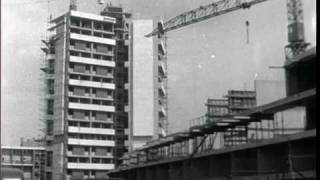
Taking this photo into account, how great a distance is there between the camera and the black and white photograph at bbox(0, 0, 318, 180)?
1.23 m

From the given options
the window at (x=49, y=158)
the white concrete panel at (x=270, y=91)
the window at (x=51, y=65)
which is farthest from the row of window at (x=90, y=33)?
the white concrete panel at (x=270, y=91)

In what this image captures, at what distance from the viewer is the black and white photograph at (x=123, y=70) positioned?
1.23 meters

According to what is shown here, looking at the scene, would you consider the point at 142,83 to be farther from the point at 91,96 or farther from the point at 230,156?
the point at 230,156

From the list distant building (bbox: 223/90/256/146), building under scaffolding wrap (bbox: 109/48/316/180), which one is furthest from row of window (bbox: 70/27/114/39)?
distant building (bbox: 223/90/256/146)

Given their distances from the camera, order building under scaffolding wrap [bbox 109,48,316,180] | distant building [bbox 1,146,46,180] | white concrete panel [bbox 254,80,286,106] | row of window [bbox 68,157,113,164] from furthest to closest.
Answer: building under scaffolding wrap [bbox 109,48,316,180] < white concrete panel [bbox 254,80,286,106] < row of window [bbox 68,157,113,164] < distant building [bbox 1,146,46,180]

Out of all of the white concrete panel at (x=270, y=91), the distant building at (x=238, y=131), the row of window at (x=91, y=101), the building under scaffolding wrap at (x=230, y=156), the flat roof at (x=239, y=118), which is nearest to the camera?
the row of window at (x=91, y=101)

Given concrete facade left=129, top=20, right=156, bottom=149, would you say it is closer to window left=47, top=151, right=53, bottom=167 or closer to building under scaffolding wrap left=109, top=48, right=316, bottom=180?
window left=47, top=151, right=53, bottom=167

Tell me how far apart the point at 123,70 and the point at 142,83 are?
17 cm

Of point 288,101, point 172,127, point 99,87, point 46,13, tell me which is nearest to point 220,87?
point 99,87

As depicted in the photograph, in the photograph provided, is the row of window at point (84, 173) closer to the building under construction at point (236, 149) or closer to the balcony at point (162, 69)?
the building under construction at point (236, 149)

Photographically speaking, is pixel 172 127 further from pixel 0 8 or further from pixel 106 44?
pixel 0 8

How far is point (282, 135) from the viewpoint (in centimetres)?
329

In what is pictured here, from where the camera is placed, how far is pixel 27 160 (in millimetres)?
1628

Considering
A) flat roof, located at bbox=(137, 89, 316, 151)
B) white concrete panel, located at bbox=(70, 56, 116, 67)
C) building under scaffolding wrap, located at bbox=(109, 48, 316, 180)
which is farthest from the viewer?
building under scaffolding wrap, located at bbox=(109, 48, 316, 180)
